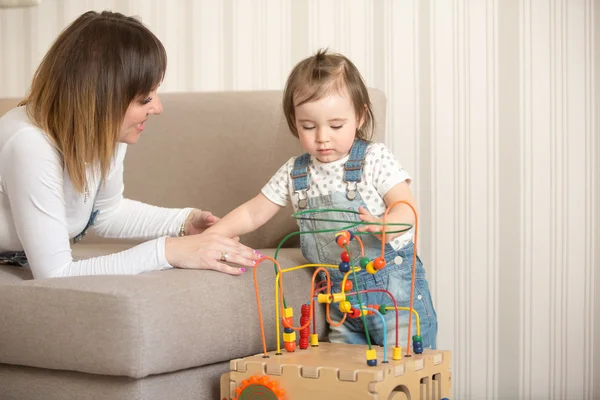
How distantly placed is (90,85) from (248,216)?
1.58 feet

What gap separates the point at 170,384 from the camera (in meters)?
1.57

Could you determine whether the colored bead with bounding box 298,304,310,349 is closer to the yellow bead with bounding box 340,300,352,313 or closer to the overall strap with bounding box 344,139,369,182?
the yellow bead with bounding box 340,300,352,313

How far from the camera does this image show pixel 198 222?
2.08 metres

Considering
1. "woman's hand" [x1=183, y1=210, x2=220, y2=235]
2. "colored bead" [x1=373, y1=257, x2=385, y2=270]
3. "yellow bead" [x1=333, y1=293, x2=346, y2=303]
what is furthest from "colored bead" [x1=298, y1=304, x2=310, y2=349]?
"woman's hand" [x1=183, y1=210, x2=220, y2=235]

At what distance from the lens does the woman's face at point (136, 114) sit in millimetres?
1807

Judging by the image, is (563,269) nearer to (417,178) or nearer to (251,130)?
(417,178)

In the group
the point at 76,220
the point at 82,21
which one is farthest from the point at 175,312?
the point at 82,21

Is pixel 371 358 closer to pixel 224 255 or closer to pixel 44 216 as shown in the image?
pixel 224 255

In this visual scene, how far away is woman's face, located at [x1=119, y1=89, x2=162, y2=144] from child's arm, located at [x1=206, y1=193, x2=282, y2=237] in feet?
0.93

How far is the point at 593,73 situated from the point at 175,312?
1481 mm

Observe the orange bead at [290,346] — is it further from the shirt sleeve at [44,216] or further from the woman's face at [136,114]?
the woman's face at [136,114]

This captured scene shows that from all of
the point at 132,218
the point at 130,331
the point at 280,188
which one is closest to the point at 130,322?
the point at 130,331

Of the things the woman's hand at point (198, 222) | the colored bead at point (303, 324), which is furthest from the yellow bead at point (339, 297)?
the woman's hand at point (198, 222)

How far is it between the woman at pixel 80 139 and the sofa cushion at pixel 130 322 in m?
0.08
